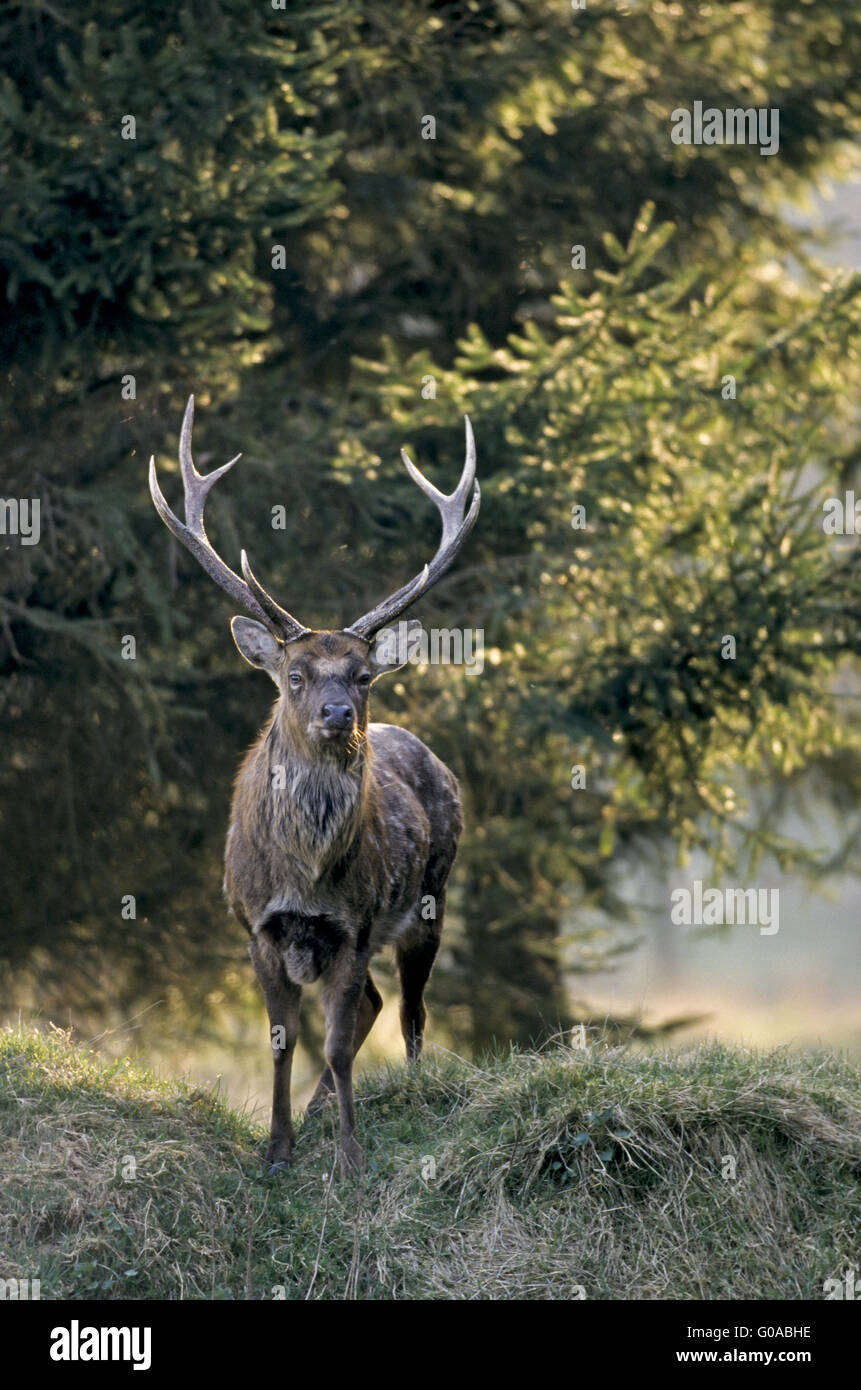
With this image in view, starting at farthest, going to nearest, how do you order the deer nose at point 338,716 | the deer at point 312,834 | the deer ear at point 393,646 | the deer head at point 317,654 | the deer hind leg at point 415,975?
the deer hind leg at point 415,975 → the deer ear at point 393,646 → the deer at point 312,834 → the deer head at point 317,654 → the deer nose at point 338,716

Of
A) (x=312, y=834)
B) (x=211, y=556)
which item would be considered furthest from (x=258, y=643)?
(x=312, y=834)

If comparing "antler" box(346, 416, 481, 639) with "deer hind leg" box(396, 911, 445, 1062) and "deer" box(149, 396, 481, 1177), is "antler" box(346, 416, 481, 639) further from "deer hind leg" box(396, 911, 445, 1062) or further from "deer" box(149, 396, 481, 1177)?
"deer hind leg" box(396, 911, 445, 1062)

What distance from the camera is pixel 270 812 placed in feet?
22.2

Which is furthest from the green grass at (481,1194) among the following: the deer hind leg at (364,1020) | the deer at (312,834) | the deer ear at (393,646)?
the deer ear at (393,646)

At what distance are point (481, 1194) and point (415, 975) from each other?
6.33ft

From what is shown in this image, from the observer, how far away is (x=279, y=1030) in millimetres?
6742

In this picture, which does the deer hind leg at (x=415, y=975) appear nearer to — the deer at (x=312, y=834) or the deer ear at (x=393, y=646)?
the deer at (x=312, y=834)

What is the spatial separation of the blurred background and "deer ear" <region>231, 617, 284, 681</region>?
12.3ft

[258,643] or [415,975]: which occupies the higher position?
[258,643]

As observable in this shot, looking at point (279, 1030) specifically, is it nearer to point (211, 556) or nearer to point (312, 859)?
point (312, 859)

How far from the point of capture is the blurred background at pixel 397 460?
10.6 meters

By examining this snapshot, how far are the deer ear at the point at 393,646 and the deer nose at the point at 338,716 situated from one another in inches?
16.6

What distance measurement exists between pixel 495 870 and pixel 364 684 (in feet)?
21.0

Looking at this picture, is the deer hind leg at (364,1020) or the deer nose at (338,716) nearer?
the deer nose at (338,716)
